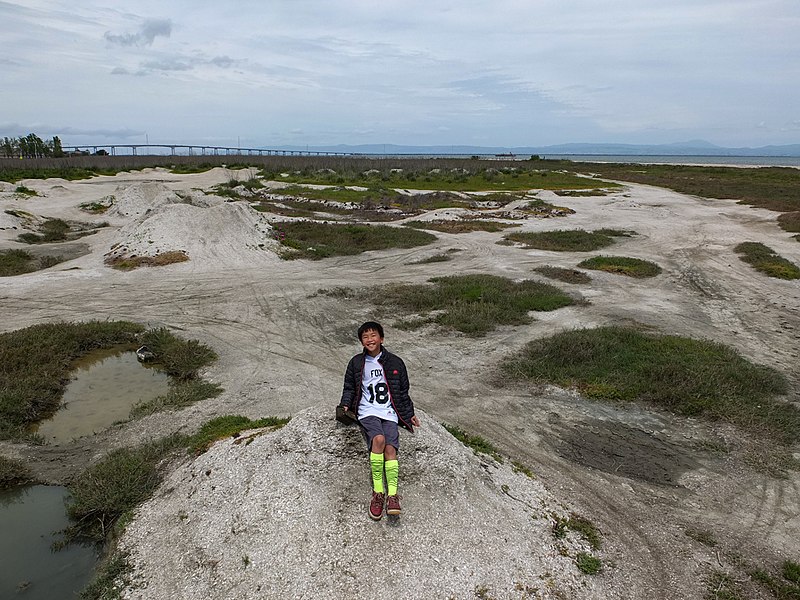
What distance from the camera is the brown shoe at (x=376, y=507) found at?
5.95 m

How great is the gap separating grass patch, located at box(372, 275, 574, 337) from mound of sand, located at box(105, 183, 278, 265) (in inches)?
368

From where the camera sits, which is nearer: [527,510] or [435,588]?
[435,588]

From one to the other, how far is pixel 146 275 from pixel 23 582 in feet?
56.2

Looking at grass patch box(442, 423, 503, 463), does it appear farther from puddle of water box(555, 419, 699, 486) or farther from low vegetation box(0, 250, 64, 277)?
low vegetation box(0, 250, 64, 277)

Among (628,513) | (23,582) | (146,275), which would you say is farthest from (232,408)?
(146,275)

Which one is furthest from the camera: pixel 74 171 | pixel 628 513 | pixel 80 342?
pixel 74 171

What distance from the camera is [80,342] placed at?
46.8ft

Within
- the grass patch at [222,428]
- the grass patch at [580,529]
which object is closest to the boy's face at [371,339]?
the grass patch at [222,428]

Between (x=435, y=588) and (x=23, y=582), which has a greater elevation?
(x=435, y=588)

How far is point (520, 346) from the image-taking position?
14.3 m

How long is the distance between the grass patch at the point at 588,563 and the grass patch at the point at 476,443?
1.99 metres

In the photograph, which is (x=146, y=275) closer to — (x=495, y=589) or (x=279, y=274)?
(x=279, y=274)

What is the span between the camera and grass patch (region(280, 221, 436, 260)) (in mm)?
26562

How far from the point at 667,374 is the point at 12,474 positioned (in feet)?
43.6
